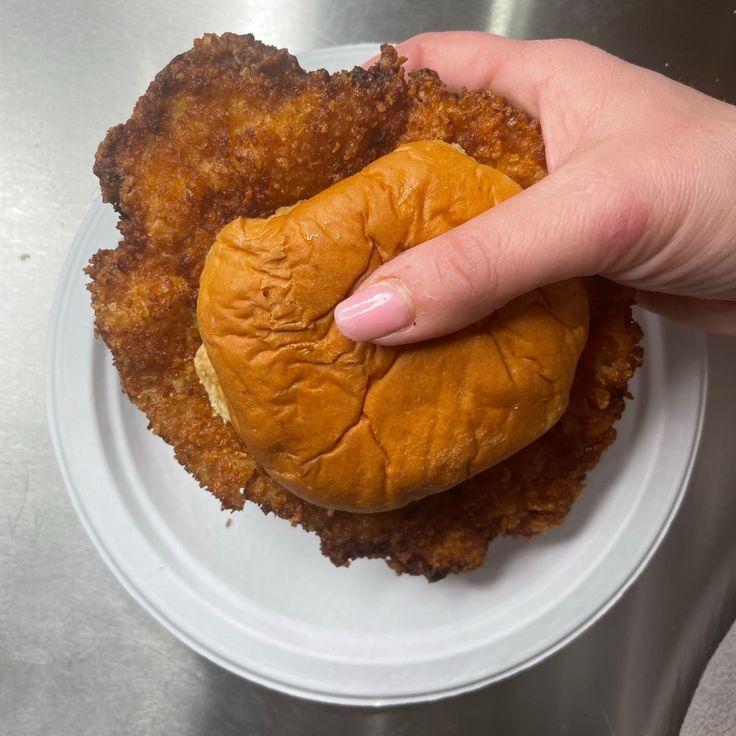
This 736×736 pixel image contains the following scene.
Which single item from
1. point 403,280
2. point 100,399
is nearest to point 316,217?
point 403,280

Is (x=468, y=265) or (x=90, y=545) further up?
(x=468, y=265)

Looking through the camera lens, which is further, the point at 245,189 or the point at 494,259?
the point at 245,189

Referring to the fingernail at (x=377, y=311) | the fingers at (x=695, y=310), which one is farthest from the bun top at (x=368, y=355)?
the fingers at (x=695, y=310)

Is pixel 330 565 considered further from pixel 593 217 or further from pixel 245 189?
pixel 593 217

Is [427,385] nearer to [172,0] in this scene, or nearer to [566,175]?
[566,175]

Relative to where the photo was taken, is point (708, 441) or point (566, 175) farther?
point (708, 441)

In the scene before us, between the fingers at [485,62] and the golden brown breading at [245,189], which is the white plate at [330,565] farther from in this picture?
the fingers at [485,62]

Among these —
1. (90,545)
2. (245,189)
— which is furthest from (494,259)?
(90,545)
